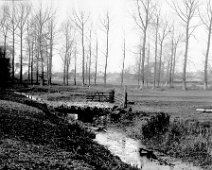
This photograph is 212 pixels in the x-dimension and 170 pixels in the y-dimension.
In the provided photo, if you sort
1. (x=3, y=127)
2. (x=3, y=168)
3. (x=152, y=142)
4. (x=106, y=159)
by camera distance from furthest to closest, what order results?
1. (x=152, y=142)
2. (x=3, y=127)
3. (x=106, y=159)
4. (x=3, y=168)

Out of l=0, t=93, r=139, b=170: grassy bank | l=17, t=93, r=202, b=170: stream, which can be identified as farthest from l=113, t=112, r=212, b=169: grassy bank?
l=0, t=93, r=139, b=170: grassy bank

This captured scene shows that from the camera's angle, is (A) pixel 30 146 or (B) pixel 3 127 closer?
(A) pixel 30 146

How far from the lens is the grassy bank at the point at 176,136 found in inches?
485

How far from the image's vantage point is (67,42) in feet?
212

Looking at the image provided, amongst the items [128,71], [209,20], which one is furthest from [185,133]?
[128,71]

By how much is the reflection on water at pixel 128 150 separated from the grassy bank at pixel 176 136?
0.57 meters

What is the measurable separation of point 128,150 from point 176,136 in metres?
2.63

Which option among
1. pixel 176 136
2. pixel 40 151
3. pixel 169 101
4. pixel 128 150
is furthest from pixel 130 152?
A: pixel 169 101

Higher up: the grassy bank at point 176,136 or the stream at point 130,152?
the grassy bank at point 176,136

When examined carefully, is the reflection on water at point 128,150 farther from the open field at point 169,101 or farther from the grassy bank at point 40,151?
the open field at point 169,101

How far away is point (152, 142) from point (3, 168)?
866cm

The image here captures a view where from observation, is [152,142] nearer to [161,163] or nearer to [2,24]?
[161,163]

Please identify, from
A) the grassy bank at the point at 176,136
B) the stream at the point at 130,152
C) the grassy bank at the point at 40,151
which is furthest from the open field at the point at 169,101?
the grassy bank at the point at 40,151

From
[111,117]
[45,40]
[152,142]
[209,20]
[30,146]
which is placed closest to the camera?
[30,146]
